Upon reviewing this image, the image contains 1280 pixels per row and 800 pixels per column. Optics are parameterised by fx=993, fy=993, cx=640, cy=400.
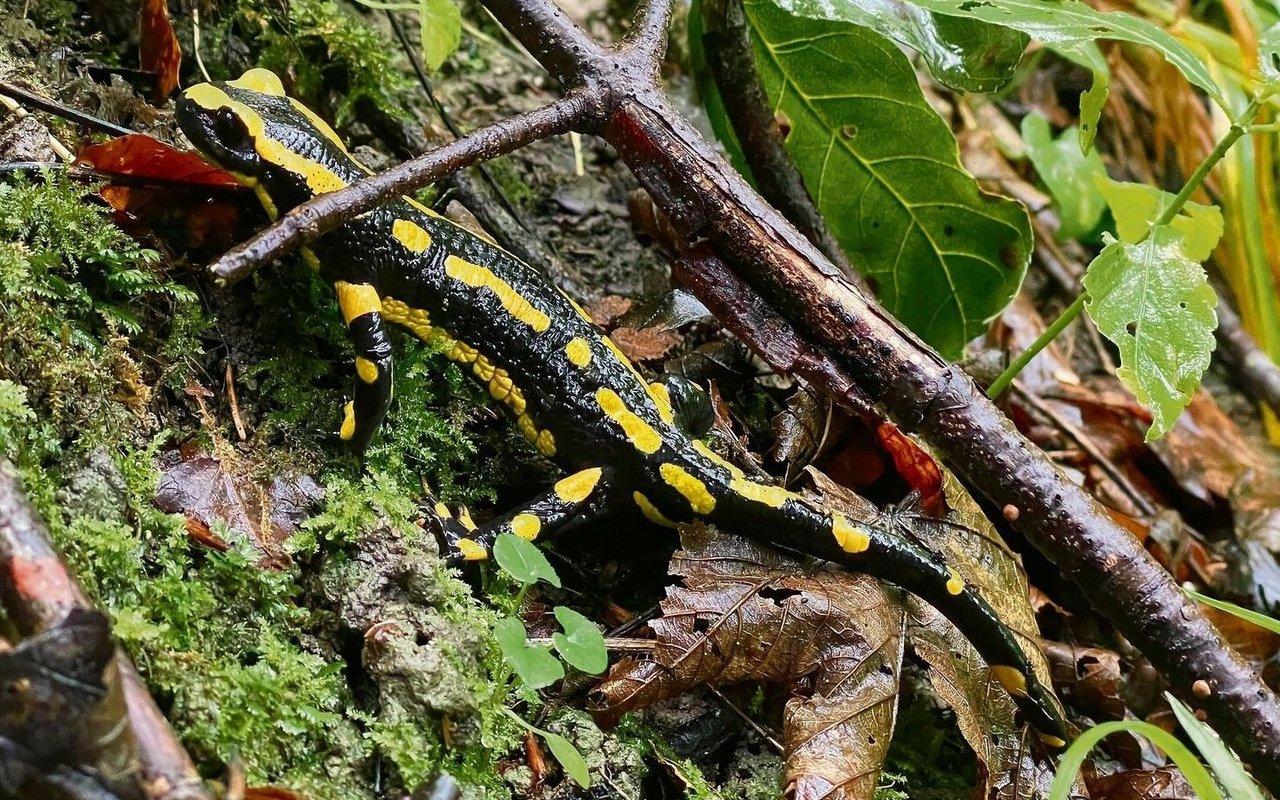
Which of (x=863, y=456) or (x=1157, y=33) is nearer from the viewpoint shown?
(x=1157, y=33)

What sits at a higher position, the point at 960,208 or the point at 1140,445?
the point at 960,208

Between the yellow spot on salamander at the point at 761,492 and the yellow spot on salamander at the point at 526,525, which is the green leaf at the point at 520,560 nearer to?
the yellow spot on salamander at the point at 526,525

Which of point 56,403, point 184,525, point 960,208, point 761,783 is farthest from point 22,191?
point 960,208

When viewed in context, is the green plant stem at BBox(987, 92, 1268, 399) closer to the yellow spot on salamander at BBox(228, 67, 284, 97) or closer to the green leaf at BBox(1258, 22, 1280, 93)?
the green leaf at BBox(1258, 22, 1280, 93)

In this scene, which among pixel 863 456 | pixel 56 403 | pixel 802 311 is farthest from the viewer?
pixel 863 456

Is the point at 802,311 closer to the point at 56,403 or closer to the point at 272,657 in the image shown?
the point at 272,657

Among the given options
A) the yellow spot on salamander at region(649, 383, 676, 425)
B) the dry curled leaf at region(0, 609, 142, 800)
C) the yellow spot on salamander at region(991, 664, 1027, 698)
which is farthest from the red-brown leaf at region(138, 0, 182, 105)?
the yellow spot on salamander at region(991, 664, 1027, 698)

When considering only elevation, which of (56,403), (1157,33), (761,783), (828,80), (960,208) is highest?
(1157,33)
